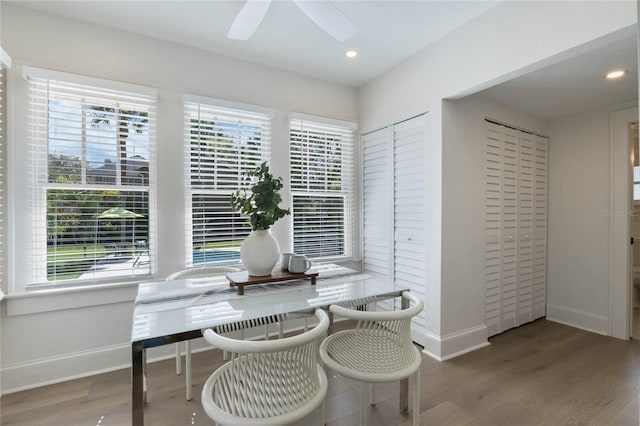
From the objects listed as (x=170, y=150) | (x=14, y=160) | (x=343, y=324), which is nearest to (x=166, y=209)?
(x=170, y=150)

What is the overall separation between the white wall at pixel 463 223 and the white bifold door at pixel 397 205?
9.0 inches

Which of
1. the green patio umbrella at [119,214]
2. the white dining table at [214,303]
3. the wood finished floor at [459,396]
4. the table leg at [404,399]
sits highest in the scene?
the green patio umbrella at [119,214]

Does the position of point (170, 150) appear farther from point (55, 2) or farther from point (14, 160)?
point (55, 2)

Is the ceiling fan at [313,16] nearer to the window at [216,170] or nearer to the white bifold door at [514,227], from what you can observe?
the window at [216,170]

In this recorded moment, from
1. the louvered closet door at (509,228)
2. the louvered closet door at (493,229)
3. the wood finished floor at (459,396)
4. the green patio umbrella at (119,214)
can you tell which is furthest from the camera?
the louvered closet door at (509,228)

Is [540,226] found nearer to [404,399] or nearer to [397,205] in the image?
[397,205]

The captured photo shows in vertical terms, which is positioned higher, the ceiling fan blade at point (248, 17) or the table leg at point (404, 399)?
the ceiling fan blade at point (248, 17)

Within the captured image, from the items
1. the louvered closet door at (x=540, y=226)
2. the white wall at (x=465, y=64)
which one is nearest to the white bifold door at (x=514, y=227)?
the louvered closet door at (x=540, y=226)

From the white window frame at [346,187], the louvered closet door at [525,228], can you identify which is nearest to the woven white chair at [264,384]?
the white window frame at [346,187]

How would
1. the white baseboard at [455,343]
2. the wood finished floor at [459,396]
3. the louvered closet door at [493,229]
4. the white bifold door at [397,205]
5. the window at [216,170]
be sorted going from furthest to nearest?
the louvered closet door at [493,229] < the white bifold door at [397,205] < the window at [216,170] < the white baseboard at [455,343] < the wood finished floor at [459,396]

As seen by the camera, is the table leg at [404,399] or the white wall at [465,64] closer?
the white wall at [465,64]

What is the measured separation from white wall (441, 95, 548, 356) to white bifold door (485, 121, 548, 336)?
0.58ft

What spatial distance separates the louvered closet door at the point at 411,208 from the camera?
2711mm

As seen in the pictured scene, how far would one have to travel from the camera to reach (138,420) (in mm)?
1098
